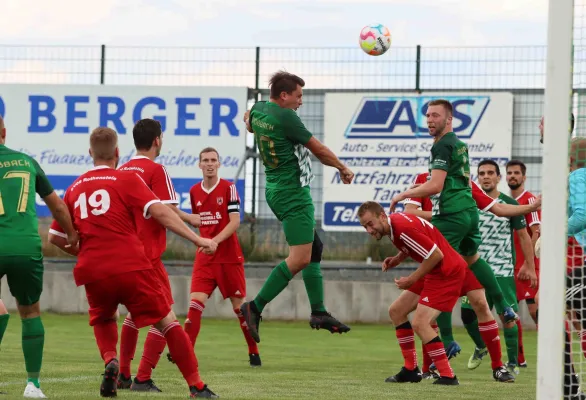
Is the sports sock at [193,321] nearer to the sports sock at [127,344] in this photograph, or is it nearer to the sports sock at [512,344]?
the sports sock at [127,344]

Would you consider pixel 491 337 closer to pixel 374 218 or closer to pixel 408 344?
pixel 408 344

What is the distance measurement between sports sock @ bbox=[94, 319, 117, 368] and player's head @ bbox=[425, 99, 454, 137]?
3.60 meters

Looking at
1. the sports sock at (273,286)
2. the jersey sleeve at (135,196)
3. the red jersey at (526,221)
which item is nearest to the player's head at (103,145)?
the jersey sleeve at (135,196)

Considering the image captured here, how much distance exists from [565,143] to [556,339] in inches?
46.2

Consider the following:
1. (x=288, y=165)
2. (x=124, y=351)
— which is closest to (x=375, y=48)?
(x=288, y=165)

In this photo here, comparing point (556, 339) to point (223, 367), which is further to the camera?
point (223, 367)

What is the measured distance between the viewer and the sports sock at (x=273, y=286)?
9.73 metres

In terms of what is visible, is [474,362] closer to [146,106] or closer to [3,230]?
[3,230]

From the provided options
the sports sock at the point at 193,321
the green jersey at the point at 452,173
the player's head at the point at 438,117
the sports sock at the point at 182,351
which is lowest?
the sports sock at the point at 193,321

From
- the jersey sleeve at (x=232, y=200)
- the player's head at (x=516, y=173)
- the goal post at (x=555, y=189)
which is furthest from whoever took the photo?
the player's head at (x=516, y=173)

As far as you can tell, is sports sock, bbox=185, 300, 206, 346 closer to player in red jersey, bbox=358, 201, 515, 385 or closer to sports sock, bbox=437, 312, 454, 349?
player in red jersey, bbox=358, 201, 515, 385

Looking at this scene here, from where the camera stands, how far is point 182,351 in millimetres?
7594

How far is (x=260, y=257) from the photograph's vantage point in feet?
68.0

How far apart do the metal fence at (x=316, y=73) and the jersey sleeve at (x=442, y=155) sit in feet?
33.1
